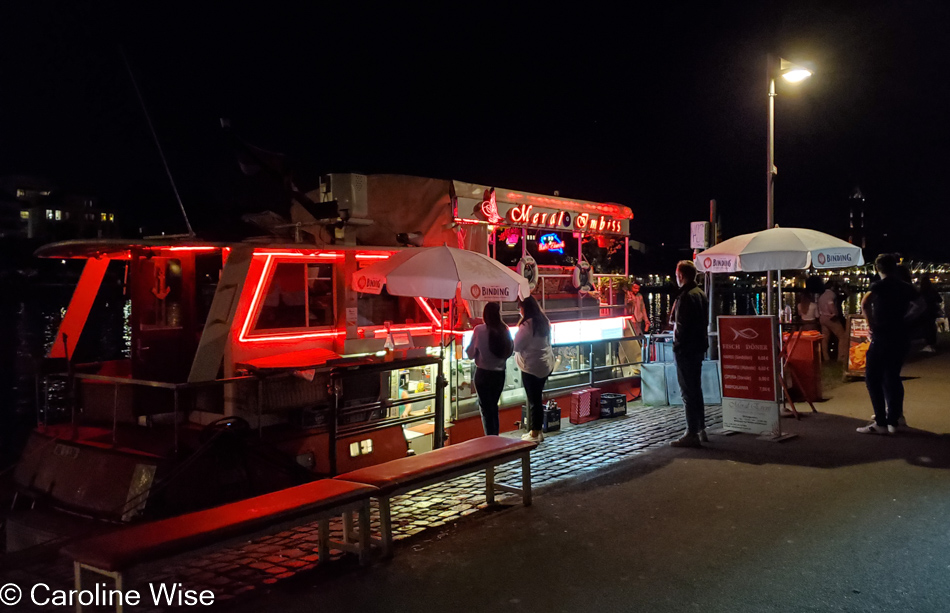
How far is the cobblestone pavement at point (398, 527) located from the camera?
5.25 meters

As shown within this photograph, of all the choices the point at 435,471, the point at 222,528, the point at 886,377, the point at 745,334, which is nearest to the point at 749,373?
the point at 745,334

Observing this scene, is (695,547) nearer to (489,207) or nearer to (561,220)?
(489,207)

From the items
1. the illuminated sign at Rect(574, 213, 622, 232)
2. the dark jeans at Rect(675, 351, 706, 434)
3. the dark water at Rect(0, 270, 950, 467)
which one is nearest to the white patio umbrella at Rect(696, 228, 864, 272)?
the dark jeans at Rect(675, 351, 706, 434)

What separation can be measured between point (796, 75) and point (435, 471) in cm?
880

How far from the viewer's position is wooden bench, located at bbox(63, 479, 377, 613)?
4.00 metres

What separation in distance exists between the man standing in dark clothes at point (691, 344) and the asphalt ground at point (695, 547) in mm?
642

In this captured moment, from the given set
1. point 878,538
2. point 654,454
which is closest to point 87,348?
point 654,454

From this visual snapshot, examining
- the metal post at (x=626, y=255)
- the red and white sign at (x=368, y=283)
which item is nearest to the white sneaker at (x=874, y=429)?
the metal post at (x=626, y=255)

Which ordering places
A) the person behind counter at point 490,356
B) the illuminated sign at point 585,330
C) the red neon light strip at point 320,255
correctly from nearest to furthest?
the red neon light strip at point 320,255 → the person behind counter at point 490,356 → the illuminated sign at point 585,330

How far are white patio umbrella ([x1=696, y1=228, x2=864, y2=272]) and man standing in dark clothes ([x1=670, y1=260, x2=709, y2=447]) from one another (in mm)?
1569

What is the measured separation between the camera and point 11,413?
19.8m

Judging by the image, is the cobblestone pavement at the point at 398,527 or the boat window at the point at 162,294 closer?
the cobblestone pavement at the point at 398,527

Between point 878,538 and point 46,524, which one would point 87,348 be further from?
point 878,538

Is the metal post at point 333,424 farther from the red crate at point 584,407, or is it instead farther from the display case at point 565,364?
the red crate at point 584,407
